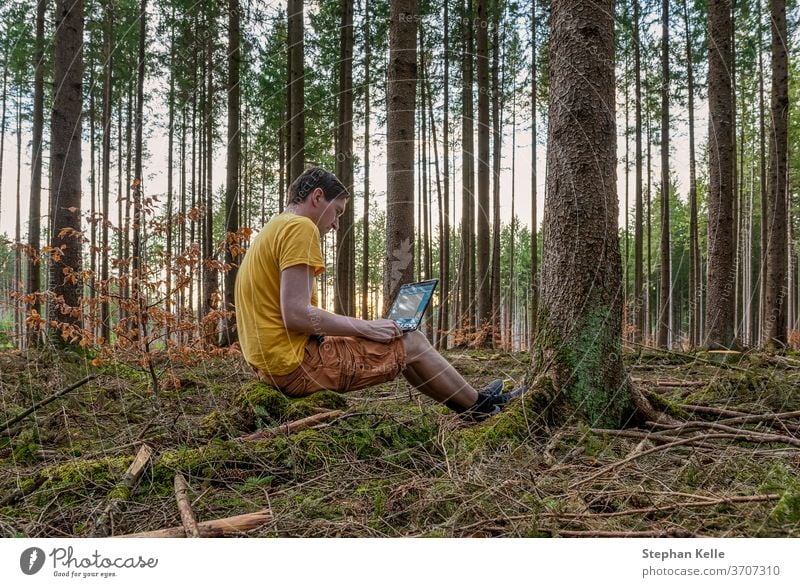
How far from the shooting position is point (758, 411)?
271 centimetres

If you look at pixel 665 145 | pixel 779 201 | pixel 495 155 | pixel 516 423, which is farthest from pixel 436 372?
pixel 665 145

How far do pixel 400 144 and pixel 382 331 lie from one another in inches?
105

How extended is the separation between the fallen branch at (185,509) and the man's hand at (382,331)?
107cm

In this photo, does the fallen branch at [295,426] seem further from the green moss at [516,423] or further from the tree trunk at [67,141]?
the tree trunk at [67,141]

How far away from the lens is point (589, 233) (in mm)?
2516

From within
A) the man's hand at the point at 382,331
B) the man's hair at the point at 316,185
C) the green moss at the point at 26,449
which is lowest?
the green moss at the point at 26,449

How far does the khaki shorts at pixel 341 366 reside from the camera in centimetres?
250

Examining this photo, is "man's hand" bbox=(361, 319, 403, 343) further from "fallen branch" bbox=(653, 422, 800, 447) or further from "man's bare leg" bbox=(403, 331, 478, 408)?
"fallen branch" bbox=(653, 422, 800, 447)

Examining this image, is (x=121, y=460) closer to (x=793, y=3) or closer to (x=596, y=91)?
(x=596, y=91)

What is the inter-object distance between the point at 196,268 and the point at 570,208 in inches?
125

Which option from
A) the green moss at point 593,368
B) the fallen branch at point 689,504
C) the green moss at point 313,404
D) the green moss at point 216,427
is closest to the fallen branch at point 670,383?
the green moss at point 593,368

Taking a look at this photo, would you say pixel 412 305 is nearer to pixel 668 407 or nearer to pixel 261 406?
pixel 261 406

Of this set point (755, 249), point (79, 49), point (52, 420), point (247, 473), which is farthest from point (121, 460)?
point (755, 249)

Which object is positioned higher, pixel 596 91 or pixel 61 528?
pixel 596 91
